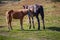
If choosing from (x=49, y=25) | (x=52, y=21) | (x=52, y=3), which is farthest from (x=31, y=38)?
(x=52, y=3)

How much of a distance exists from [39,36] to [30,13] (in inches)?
107

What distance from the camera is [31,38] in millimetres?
13312

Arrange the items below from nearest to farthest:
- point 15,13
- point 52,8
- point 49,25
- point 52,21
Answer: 1. point 15,13
2. point 49,25
3. point 52,21
4. point 52,8

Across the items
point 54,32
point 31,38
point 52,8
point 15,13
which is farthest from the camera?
point 52,8

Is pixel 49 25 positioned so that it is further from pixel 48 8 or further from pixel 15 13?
pixel 48 8

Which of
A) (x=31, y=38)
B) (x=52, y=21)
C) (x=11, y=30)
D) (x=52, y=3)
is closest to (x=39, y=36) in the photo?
(x=31, y=38)

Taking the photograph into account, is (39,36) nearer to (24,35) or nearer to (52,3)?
(24,35)

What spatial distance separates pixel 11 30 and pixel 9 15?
94cm

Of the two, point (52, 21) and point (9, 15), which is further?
point (52, 21)

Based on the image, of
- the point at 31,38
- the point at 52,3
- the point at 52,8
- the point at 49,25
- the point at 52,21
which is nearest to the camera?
the point at 31,38

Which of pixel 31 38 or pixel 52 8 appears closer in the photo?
pixel 31 38

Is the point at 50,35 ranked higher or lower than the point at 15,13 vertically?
lower

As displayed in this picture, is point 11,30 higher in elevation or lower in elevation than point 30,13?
lower

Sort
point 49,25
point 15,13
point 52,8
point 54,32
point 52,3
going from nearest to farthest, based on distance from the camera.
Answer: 1. point 54,32
2. point 15,13
3. point 49,25
4. point 52,8
5. point 52,3
